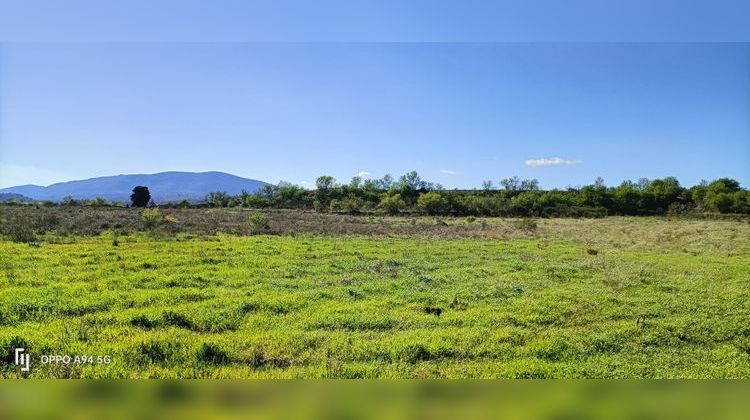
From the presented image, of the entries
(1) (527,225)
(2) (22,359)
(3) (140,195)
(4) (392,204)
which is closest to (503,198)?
(1) (527,225)

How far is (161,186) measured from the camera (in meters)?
12.4

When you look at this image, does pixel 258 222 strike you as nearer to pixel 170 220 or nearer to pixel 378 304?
pixel 170 220

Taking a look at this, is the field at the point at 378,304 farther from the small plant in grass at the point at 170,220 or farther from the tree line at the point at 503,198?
the small plant in grass at the point at 170,220

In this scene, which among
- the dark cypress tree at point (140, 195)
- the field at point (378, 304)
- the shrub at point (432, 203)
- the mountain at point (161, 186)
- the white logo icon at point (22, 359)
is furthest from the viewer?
the shrub at point (432, 203)

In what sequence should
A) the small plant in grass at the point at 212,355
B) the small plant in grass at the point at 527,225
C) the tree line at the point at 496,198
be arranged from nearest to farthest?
1. the small plant in grass at the point at 212,355
2. the tree line at the point at 496,198
3. the small plant in grass at the point at 527,225

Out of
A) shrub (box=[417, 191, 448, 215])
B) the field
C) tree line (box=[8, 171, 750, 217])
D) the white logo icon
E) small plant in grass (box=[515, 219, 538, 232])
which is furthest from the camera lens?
small plant in grass (box=[515, 219, 538, 232])

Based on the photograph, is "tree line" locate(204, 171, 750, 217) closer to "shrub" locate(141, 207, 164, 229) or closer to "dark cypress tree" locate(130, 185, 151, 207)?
"dark cypress tree" locate(130, 185, 151, 207)

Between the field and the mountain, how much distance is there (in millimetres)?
1779

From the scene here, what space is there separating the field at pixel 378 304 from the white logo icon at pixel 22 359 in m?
0.10

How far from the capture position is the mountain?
11.8 m

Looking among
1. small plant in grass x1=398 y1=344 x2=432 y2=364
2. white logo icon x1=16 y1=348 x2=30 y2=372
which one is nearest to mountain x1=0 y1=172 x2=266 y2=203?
white logo icon x1=16 y1=348 x2=30 y2=372

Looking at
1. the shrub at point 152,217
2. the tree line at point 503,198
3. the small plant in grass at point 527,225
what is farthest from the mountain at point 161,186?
the small plant in grass at point 527,225

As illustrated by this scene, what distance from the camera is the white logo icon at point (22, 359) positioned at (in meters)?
6.37

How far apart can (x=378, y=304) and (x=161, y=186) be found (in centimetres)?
709
